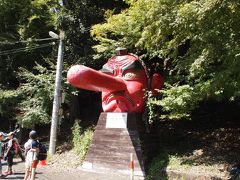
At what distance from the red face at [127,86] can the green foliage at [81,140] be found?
212 centimetres

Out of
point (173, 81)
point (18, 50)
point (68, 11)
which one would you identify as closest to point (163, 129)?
point (173, 81)

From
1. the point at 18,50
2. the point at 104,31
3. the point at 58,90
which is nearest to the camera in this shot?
the point at 104,31

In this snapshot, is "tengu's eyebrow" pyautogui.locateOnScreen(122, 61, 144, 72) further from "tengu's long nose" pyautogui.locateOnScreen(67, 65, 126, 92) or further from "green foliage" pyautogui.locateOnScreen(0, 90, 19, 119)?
"green foliage" pyautogui.locateOnScreen(0, 90, 19, 119)

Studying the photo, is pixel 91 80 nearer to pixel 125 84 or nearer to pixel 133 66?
pixel 125 84

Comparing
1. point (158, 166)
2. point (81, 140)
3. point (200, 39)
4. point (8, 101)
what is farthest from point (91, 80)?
point (8, 101)

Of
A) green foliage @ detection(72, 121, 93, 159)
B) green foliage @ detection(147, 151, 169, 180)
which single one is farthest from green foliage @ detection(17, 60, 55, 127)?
green foliage @ detection(147, 151, 169, 180)

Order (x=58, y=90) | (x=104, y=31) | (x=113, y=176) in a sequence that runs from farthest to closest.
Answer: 1. (x=58, y=90)
2. (x=104, y=31)
3. (x=113, y=176)

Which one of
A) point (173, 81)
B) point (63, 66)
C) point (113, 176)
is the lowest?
point (113, 176)

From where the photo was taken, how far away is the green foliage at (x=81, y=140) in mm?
13773

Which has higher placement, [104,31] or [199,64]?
[104,31]

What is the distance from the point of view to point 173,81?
12352 millimetres

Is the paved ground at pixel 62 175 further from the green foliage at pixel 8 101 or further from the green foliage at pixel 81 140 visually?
the green foliage at pixel 8 101

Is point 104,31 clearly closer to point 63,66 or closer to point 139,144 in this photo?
point 63,66

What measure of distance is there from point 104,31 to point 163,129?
4582mm
